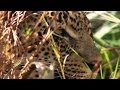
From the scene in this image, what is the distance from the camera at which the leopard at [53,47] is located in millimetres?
3521

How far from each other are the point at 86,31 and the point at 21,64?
0.91 meters

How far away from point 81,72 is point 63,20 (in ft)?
2.26

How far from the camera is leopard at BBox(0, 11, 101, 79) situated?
3.52 metres

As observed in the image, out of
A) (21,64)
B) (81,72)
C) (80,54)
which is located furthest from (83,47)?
(21,64)

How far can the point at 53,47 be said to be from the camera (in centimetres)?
355
